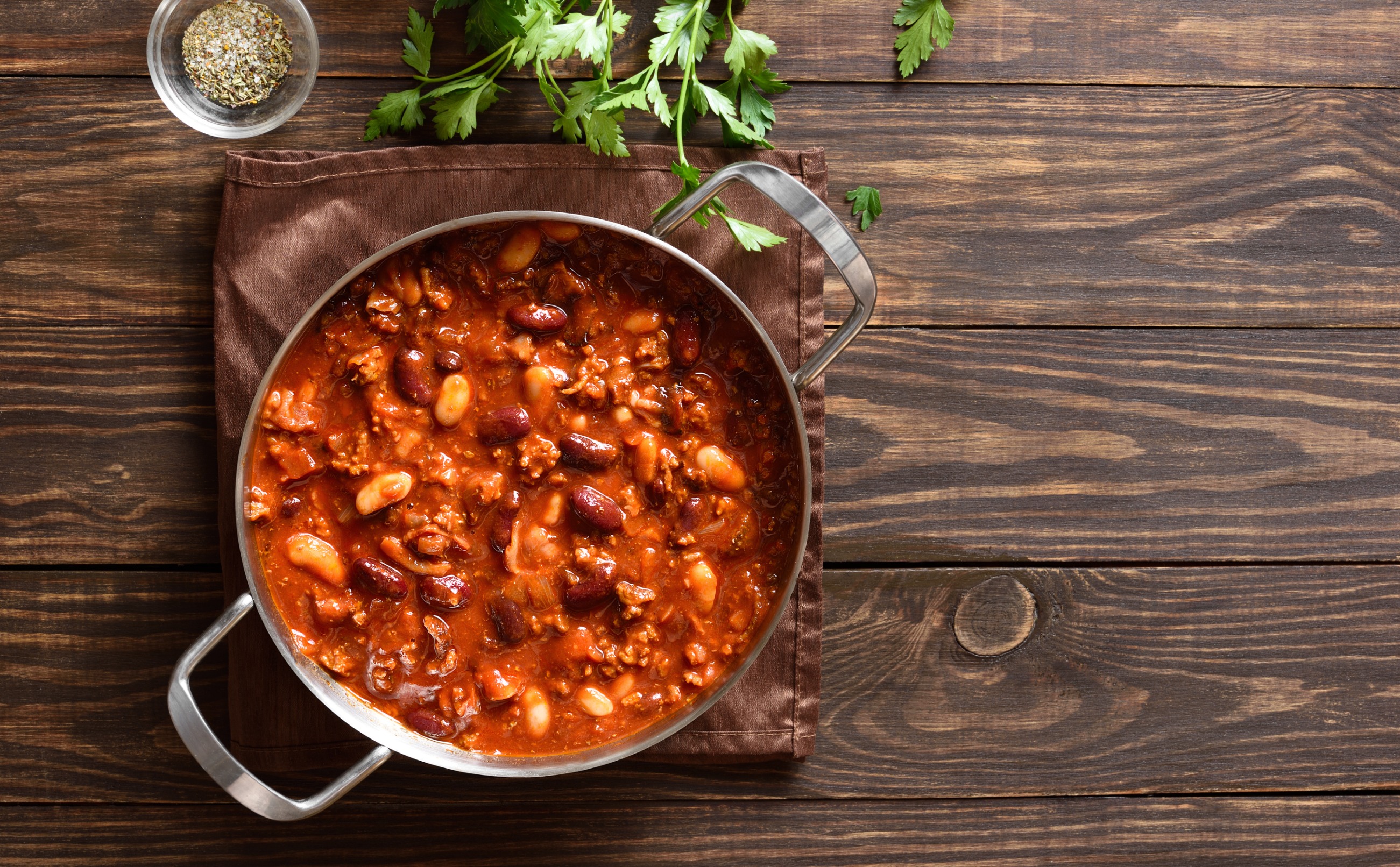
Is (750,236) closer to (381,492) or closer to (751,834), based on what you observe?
(381,492)

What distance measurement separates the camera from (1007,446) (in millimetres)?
1773

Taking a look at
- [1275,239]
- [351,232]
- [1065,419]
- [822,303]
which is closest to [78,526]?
[351,232]

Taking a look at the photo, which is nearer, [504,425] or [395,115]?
[504,425]

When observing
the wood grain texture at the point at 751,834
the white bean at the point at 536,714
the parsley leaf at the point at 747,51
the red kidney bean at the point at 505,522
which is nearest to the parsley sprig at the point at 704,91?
the parsley leaf at the point at 747,51

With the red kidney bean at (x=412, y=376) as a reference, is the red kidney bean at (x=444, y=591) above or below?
below

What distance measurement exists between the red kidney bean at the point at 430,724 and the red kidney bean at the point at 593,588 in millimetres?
283

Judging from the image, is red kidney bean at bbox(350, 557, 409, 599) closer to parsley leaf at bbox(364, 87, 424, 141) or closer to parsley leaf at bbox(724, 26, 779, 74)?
parsley leaf at bbox(364, 87, 424, 141)

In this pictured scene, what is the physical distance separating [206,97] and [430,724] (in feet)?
3.92

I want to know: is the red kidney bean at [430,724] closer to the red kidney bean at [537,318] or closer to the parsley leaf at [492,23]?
the red kidney bean at [537,318]

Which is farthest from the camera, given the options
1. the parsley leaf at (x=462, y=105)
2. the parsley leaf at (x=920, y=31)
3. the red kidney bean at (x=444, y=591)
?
the parsley leaf at (x=920, y=31)

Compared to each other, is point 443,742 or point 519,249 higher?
point 519,249

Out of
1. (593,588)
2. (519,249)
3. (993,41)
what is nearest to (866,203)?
(993,41)

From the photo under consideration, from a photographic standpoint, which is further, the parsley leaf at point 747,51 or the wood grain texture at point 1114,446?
the wood grain texture at point 1114,446

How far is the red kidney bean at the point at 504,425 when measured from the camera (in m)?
1.48
